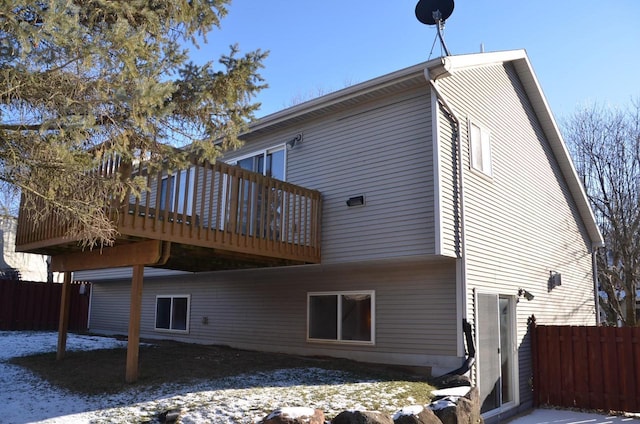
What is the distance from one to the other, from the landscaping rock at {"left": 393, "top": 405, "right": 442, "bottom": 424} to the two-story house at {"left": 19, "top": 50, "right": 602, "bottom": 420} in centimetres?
265

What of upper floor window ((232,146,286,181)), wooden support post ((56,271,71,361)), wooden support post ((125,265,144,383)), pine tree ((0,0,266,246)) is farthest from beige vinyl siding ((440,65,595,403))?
wooden support post ((56,271,71,361))

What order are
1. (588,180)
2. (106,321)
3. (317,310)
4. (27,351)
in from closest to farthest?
(317,310), (27,351), (106,321), (588,180)

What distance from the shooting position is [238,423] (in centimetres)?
557

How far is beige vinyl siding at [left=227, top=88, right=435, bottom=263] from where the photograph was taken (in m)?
8.76

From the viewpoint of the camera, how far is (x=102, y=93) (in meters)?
4.85

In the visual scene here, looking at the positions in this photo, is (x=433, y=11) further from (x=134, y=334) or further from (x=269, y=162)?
(x=134, y=334)

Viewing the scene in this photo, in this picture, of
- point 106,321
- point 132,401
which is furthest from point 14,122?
point 106,321

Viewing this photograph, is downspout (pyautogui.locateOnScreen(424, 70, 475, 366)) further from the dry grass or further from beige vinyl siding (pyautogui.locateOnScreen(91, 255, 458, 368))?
the dry grass

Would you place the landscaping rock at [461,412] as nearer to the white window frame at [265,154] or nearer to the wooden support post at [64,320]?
the white window frame at [265,154]

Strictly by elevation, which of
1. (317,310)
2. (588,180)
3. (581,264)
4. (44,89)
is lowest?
(317,310)

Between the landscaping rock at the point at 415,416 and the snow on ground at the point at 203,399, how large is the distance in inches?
16.5

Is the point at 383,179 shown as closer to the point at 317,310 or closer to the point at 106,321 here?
the point at 317,310

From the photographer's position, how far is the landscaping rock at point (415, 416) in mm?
5773

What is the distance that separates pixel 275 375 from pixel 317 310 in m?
2.54
